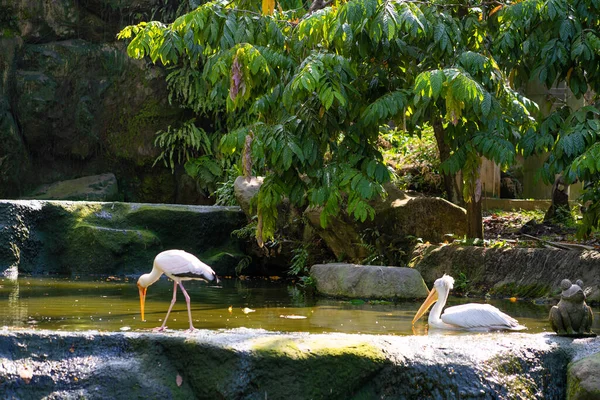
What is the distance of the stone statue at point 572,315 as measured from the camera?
5.88 meters

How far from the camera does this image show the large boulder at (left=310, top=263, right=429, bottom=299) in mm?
9516

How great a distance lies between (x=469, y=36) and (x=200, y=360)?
5797 mm

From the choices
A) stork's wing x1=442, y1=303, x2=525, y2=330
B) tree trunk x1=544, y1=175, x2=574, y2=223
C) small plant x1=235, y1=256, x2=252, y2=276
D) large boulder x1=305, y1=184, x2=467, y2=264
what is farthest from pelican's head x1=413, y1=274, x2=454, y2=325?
small plant x1=235, y1=256, x2=252, y2=276

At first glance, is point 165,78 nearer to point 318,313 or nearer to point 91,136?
point 91,136

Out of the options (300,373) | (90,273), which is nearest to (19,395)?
(300,373)

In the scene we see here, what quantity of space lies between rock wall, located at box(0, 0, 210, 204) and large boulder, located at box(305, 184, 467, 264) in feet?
22.9

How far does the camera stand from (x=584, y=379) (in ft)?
17.1

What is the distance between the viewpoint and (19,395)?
16.7 feet

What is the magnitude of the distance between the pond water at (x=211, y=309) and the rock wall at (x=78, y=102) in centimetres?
738

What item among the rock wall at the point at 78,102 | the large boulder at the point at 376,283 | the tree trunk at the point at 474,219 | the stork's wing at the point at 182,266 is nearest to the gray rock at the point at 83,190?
the rock wall at the point at 78,102

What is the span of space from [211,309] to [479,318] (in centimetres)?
266

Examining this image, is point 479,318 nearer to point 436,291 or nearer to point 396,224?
point 436,291

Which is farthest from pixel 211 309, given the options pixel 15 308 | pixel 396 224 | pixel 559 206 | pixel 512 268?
pixel 559 206

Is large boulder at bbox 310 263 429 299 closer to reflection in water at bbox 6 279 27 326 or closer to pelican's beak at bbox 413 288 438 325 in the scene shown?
pelican's beak at bbox 413 288 438 325
